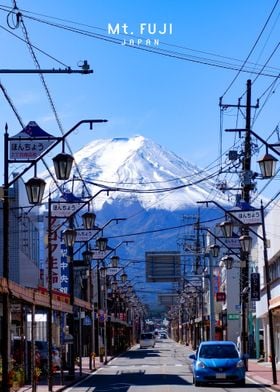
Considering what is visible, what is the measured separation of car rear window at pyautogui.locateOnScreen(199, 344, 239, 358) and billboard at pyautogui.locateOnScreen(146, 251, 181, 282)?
53.9 metres

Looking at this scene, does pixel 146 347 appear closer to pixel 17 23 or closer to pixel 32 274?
pixel 32 274

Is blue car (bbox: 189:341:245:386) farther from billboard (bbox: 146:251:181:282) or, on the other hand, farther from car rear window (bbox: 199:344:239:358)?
billboard (bbox: 146:251:181:282)

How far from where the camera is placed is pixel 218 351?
1334 inches

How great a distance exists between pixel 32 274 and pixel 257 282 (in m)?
14.2

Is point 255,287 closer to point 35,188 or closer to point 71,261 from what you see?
point 71,261

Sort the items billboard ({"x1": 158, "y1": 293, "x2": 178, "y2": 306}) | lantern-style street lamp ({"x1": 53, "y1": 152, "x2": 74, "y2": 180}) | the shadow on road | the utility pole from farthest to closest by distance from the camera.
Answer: billboard ({"x1": 158, "y1": 293, "x2": 178, "y2": 306}), the utility pole, the shadow on road, lantern-style street lamp ({"x1": 53, "y1": 152, "x2": 74, "y2": 180})

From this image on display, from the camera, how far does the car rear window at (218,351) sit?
110ft

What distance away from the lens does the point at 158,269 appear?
89.4 metres

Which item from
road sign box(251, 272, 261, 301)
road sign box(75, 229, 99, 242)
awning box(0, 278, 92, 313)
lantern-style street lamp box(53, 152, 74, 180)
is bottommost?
awning box(0, 278, 92, 313)

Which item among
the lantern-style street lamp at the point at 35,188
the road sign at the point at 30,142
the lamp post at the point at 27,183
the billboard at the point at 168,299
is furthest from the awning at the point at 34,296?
the billboard at the point at 168,299

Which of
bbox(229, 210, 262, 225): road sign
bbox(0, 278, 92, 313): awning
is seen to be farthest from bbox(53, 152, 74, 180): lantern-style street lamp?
bbox(229, 210, 262, 225): road sign

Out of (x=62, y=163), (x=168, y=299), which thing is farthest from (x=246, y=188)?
(x=168, y=299)

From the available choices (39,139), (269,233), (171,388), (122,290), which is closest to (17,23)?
(39,139)

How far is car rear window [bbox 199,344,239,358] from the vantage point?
33.5 metres
